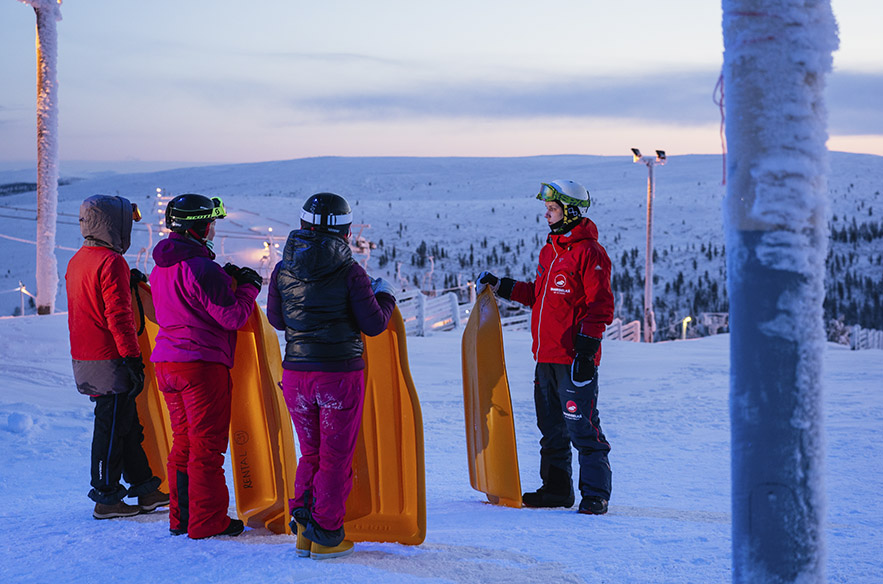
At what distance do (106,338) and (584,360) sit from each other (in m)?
2.53

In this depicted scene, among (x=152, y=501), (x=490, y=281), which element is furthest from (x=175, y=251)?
(x=490, y=281)

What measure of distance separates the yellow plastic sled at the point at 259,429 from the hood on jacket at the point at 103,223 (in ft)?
2.70

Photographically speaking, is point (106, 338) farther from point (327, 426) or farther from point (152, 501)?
point (327, 426)

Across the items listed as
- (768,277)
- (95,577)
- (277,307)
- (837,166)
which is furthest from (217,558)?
(837,166)

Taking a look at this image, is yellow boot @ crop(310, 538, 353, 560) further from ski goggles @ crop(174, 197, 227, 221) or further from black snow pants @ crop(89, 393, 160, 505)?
ski goggles @ crop(174, 197, 227, 221)

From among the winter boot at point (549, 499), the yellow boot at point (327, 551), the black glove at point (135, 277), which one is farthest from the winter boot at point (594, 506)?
the black glove at point (135, 277)

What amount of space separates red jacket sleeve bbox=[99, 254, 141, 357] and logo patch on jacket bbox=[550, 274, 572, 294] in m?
2.29

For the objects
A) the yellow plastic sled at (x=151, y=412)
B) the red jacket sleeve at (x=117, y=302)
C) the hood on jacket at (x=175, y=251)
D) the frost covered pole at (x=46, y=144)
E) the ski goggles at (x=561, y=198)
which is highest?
the frost covered pole at (x=46, y=144)

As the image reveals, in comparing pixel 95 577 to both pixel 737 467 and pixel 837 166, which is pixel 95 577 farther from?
pixel 837 166

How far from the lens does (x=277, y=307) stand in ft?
11.9

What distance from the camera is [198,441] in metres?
3.77

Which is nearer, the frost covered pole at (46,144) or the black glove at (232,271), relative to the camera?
the black glove at (232,271)

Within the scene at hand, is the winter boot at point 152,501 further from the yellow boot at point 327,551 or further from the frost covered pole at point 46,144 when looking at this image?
the frost covered pole at point 46,144

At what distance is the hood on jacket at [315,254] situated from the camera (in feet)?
11.1
